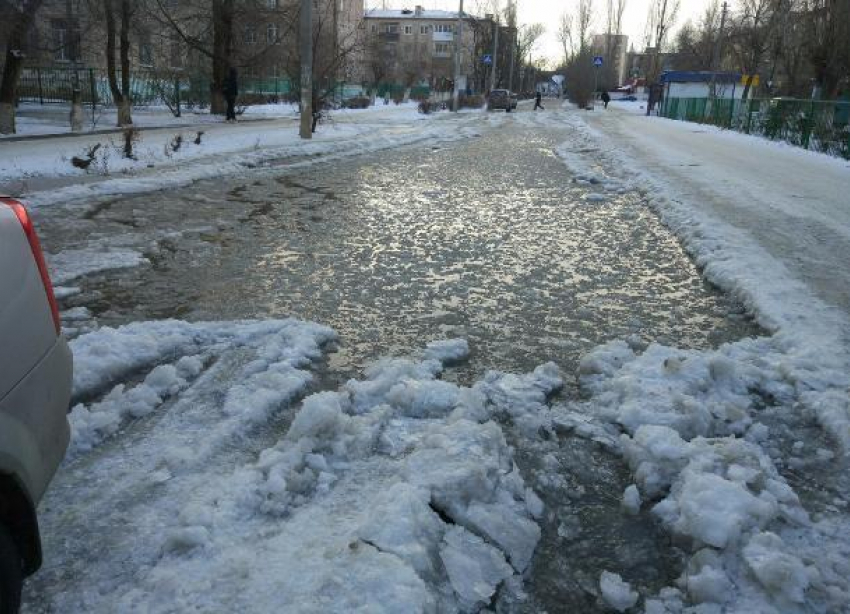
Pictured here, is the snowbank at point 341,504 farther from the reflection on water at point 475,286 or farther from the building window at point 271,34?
the building window at point 271,34

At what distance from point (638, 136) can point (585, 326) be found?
23.1m

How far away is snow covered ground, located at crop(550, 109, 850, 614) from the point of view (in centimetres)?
251

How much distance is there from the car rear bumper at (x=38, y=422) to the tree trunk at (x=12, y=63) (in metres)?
19.7

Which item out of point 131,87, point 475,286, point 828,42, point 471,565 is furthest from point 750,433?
point 131,87

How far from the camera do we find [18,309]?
2.12m

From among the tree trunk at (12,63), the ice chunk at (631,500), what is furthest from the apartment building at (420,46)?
the ice chunk at (631,500)

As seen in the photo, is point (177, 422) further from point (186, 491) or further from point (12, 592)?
point (12, 592)

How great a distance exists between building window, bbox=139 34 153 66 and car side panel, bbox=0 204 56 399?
100.0 ft

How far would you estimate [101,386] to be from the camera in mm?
3982

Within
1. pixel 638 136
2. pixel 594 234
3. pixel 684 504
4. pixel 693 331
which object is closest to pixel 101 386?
pixel 684 504

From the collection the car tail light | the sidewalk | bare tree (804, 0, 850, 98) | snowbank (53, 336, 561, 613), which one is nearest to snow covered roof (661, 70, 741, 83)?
bare tree (804, 0, 850, 98)

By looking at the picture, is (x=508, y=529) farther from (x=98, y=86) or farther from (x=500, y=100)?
(x=500, y=100)

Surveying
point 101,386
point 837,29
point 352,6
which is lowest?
point 101,386

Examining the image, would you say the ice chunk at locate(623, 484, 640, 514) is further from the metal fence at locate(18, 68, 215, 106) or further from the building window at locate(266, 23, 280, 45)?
the metal fence at locate(18, 68, 215, 106)
